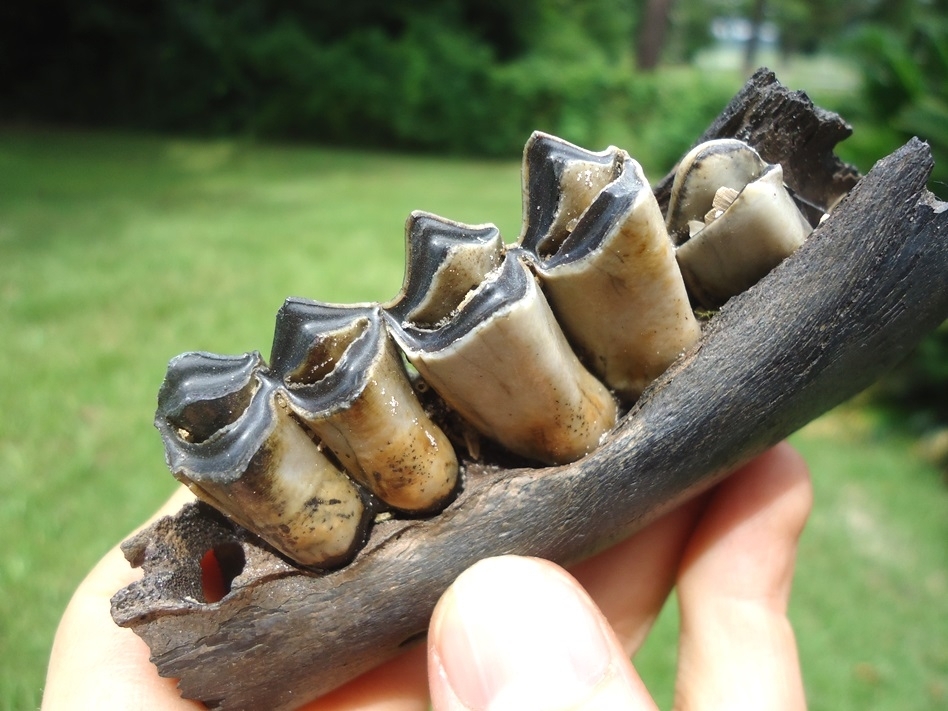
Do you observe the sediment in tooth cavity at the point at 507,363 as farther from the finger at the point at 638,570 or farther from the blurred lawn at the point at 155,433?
the blurred lawn at the point at 155,433

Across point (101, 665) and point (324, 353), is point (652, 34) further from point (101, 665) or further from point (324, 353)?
point (101, 665)

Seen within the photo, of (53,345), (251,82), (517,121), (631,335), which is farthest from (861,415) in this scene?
(251,82)

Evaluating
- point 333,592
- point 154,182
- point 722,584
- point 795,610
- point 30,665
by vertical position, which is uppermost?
point 154,182

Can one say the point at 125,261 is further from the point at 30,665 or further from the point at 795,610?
the point at 795,610

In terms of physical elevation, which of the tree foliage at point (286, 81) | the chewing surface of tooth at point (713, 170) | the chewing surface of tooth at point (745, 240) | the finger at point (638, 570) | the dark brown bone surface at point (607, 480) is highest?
the tree foliage at point (286, 81)

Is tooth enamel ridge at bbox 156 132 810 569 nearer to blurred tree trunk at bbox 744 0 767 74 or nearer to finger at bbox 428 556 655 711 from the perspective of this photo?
finger at bbox 428 556 655 711

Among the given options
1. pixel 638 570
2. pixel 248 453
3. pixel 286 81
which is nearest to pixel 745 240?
pixel 248 453

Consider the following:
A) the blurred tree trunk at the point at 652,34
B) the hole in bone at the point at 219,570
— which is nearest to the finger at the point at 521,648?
the hole in bone at the point at 219,570

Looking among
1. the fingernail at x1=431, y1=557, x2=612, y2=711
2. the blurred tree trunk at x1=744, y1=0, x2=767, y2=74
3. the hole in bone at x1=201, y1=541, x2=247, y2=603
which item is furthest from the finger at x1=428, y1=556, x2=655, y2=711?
the blurred tree trunk at x1=744, y1=0, x2=767, y2=74
